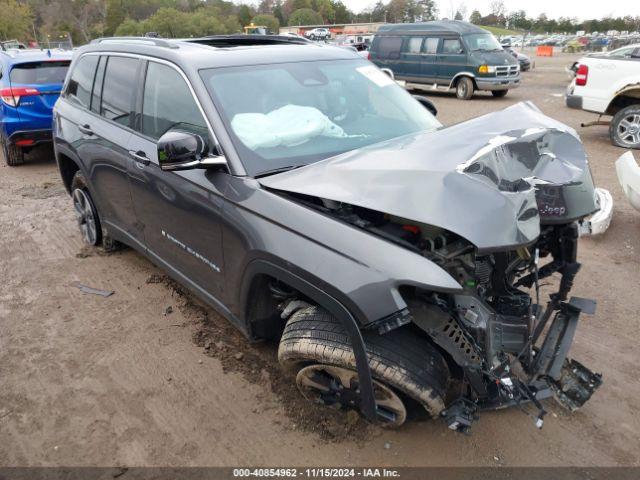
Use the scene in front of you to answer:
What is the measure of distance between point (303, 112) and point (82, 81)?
8.67ft

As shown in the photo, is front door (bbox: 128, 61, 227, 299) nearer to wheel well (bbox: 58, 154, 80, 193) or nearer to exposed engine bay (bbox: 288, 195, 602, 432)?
exposed engine bay (bbox: 288, 195, 602, 432)

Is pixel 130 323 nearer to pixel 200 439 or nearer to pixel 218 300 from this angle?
pixel 218 300

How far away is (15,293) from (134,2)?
95.4 m


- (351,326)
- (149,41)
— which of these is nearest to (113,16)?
(149,41)

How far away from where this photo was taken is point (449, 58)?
1518 cm

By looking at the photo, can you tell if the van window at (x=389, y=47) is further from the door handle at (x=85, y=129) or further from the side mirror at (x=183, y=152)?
the side mirror at (x=183, y=152)

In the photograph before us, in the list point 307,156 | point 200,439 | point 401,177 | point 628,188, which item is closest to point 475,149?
point 401,177

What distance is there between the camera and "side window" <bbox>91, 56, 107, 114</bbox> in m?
4.14

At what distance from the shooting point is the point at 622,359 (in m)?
3.20

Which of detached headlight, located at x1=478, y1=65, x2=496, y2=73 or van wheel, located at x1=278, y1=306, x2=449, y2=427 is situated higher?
detached headlight, located at x1=478, y1=65, x2=496, y2=73

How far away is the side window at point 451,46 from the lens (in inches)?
589

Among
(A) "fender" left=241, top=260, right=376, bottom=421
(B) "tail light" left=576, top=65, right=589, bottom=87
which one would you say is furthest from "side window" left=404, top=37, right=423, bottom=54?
(A) "fender" left=241, top=260, right=376, bottom=421

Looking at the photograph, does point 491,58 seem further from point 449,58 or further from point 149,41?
point 149,41

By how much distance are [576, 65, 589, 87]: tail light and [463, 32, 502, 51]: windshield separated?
6.55 metres
